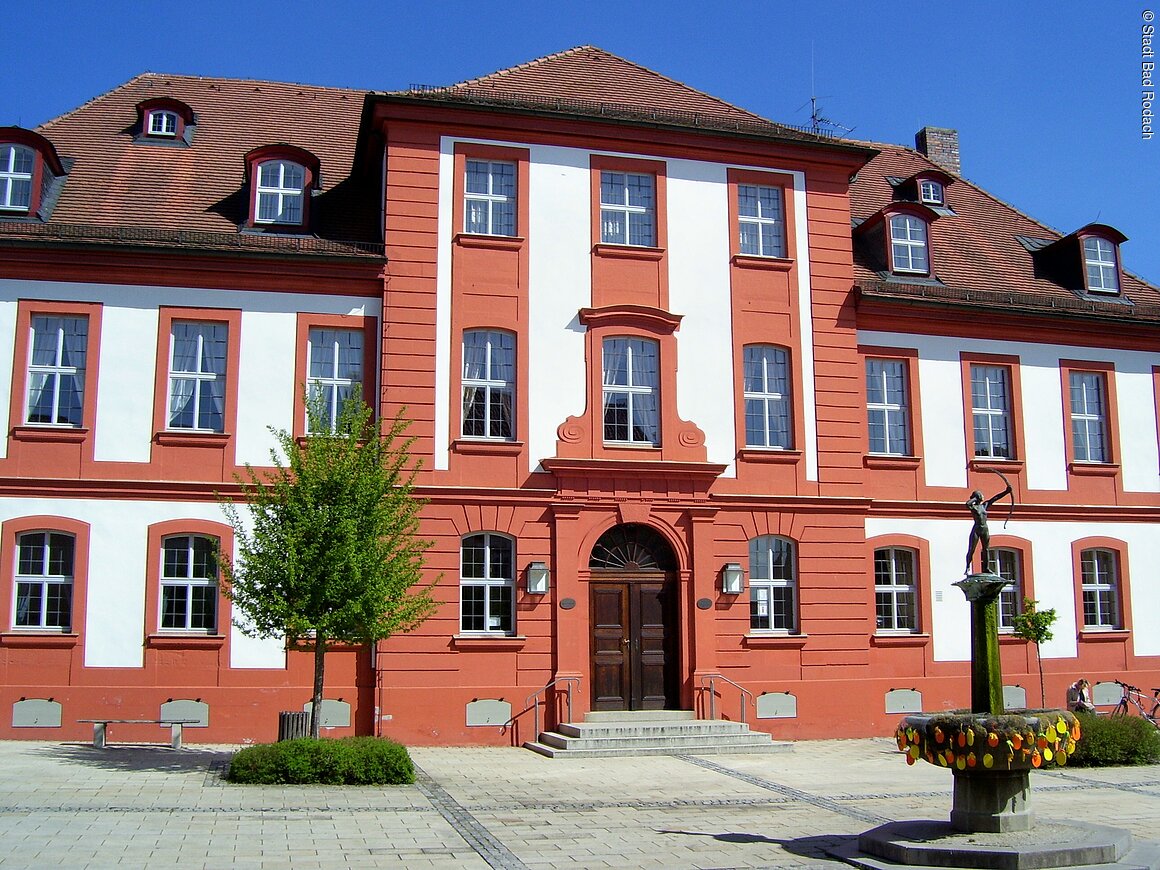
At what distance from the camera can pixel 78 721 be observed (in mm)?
18672

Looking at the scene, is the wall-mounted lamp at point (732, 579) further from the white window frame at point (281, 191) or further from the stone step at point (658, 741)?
the white window frame at point (281, 191)

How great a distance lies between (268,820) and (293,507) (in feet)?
16.2

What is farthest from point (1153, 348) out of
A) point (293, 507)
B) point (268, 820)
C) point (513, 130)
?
point (268, 820)

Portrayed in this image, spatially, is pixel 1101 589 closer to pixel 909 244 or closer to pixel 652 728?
pixel 909 244

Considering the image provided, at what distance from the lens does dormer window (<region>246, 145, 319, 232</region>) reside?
2125cm

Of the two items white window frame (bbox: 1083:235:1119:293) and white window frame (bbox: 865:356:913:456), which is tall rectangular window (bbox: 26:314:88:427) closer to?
white window frame (bbox: 865:356:913:456)

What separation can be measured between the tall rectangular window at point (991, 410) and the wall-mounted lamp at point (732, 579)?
6.22 meters

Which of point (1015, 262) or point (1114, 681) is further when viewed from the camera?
point (1015, 262)

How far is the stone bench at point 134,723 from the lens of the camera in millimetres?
17812

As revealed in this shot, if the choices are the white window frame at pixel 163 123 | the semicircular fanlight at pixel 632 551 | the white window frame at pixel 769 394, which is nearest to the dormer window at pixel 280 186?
the white window frame at pixel 163 123

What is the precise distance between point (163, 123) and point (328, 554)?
12.3m

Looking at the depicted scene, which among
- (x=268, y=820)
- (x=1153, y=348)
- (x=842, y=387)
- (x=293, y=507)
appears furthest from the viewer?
(x=1153, y=348)

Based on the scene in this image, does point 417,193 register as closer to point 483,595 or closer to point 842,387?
point 483,595

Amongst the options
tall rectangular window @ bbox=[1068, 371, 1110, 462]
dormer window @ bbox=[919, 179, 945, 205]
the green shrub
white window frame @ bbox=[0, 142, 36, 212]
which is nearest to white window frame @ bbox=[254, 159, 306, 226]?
white window frame @ bbox=[0, 142, 36, 212]
